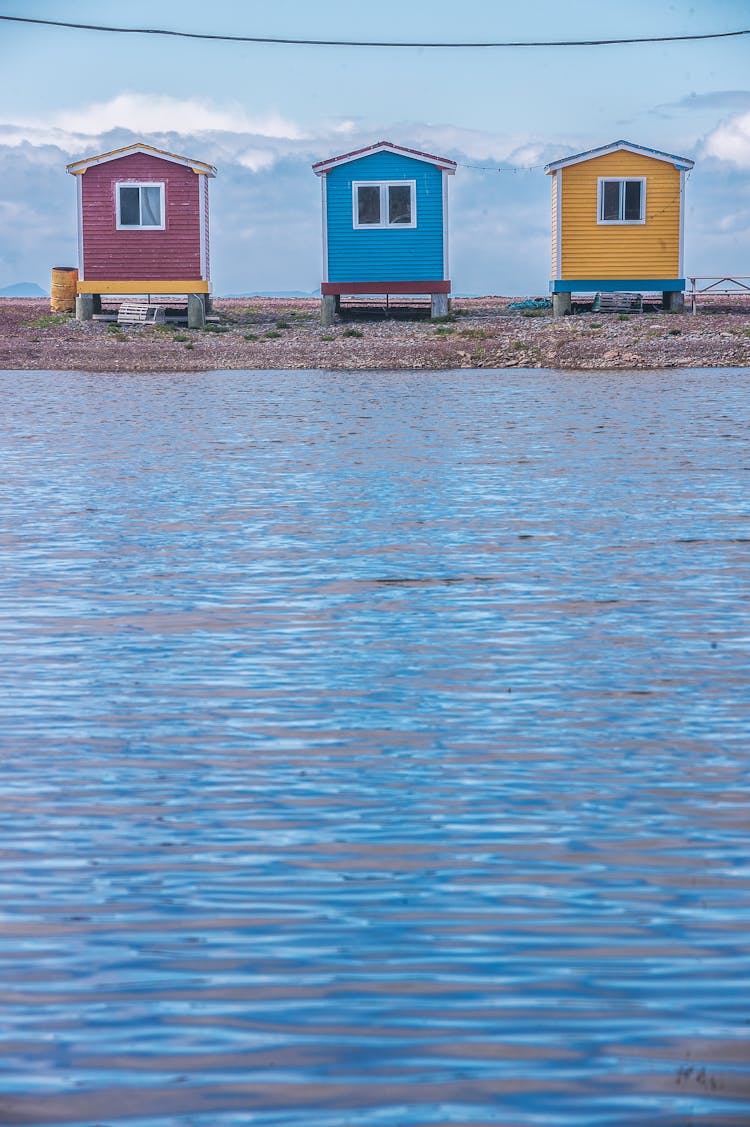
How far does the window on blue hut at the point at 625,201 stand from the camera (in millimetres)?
37844

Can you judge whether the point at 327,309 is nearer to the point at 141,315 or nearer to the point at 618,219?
the point at 141,315

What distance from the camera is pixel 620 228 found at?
3809cm

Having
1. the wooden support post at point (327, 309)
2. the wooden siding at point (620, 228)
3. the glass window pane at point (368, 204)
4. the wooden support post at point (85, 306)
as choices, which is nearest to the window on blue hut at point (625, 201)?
the wooden siding at point (620, 228)

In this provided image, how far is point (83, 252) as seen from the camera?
38.1 meters

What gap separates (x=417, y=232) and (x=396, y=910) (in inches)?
1373

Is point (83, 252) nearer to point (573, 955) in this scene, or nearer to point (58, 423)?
point (58, 423)

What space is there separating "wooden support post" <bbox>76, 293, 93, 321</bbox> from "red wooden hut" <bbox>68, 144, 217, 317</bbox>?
1022mm

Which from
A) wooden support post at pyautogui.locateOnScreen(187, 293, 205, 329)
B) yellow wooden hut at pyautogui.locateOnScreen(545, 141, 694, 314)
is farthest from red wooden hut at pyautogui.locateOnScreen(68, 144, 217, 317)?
yellow wooden hut at pyautogui.locateOnScreen(545, 141, 694, 314)

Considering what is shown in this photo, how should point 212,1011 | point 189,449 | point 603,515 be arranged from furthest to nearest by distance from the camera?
point 189,449, point 603,515, point 212,1011

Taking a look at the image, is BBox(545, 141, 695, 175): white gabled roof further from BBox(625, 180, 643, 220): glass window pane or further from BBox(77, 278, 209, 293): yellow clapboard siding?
BBox(77, 278, 209, 293): yellow clapboard siding

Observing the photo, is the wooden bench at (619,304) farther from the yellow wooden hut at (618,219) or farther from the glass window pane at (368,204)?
the glass window pane at (368,204)

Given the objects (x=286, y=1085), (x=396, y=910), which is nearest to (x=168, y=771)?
(x=396, y=910)

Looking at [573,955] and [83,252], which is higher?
[83,252]

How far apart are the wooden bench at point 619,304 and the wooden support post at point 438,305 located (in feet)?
13.4
